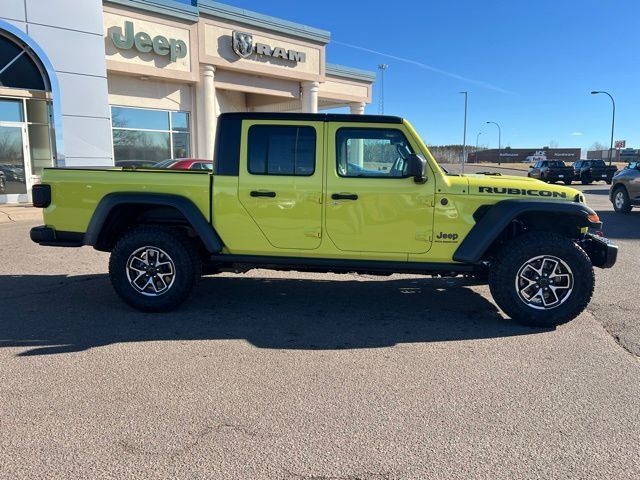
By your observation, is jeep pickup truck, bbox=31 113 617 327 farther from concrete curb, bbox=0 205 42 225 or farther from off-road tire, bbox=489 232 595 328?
concrete curb, bbox=0 205 42 225

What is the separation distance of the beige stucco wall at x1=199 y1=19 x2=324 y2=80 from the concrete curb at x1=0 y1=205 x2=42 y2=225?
8470 mm

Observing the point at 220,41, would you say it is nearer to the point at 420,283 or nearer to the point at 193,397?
the point at 420,283

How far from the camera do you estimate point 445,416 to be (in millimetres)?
3227

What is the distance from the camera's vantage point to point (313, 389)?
3578 millimetres

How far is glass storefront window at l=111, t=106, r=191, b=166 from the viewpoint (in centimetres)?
1833

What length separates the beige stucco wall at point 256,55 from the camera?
19062mm

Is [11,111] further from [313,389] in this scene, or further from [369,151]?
[313,389]

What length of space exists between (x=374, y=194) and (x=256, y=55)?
17.4 metres

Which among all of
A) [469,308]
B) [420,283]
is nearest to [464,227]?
[469,308]

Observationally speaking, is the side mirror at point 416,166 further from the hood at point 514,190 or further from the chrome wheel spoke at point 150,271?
the chrome wheel spoke at point 150,271

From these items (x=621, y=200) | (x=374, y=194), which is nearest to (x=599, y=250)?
(x=374, y=194)

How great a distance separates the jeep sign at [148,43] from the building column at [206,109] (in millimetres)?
1154

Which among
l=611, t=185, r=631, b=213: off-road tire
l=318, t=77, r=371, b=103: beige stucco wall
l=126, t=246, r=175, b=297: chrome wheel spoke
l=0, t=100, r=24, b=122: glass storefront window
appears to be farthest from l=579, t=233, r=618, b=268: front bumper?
l=318, t=77, r=371, b=103: beige stucco wall

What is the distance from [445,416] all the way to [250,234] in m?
2.72
